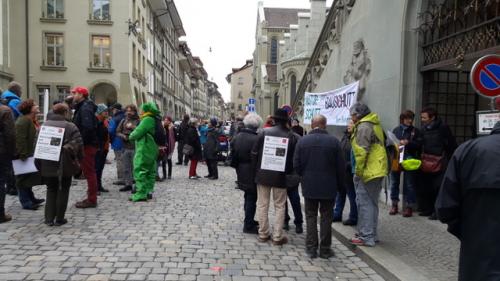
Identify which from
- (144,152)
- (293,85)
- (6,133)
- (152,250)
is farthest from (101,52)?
(152,250)

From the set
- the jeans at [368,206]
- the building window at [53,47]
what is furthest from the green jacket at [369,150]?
the building window at [53,47]

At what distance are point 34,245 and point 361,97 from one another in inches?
309

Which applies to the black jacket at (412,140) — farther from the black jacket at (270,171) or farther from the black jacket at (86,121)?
the black jacket at (86,121)

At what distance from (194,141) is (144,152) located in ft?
14.0

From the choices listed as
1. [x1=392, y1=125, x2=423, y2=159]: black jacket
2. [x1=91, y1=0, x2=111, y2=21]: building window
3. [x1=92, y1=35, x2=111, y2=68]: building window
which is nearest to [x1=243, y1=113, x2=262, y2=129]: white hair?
[x1=392, y1=125, x2=423, y2=159]: black jacket

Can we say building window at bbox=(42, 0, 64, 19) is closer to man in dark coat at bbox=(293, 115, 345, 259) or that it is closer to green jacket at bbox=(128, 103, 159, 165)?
green jacket at bbox=(128, 103, 159, 165)

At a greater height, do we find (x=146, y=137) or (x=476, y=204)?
(x=146, y=137)

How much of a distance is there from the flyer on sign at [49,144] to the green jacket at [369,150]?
4392mm

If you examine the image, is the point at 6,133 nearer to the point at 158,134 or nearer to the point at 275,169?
the point at 158,134

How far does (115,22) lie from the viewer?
98.1 ft

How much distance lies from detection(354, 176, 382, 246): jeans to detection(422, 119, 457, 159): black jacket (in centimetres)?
209

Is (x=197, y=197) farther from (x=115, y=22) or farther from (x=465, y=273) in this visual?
(x=115, y=22)

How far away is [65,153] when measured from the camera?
677cm

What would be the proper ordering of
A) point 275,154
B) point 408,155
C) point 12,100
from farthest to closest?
point 12,100 → point 408,155 → point 275,154
